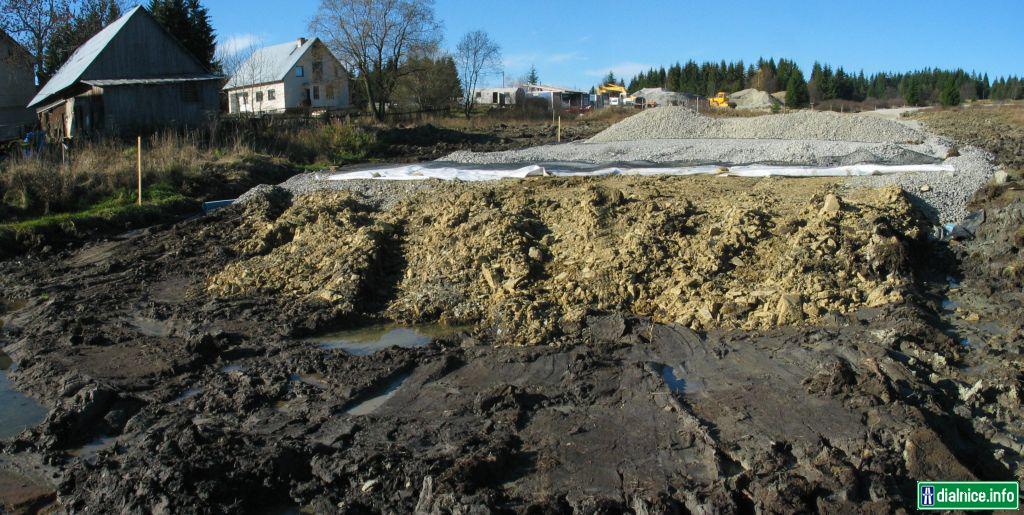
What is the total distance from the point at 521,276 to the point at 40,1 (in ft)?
111

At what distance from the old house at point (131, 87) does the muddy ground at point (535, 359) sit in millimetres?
13387

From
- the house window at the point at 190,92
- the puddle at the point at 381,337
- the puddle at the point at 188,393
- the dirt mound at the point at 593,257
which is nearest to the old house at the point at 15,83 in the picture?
the house window at the point at 190,92

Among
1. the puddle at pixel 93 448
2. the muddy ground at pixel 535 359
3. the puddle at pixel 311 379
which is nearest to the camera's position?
the muddy ground at pixel 535 359

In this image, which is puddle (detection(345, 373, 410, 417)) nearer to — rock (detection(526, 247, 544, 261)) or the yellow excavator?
rock (detection(526, 247, 544, 261))

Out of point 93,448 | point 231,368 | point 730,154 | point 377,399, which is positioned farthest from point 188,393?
point 730,154

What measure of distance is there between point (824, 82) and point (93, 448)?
79892 millimetres

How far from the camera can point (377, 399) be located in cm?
685

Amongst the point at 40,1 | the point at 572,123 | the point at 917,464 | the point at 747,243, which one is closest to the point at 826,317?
the point at 747,243

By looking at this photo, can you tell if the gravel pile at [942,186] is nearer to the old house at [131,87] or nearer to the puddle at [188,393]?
the puddle at [188,393]

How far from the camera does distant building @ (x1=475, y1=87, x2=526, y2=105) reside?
6098 centimetres

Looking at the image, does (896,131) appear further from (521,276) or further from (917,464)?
(917,464)

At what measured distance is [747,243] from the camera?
9.64 m

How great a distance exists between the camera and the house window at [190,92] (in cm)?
2556

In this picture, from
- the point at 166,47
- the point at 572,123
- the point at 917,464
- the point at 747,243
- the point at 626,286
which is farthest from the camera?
the point at 572,123
